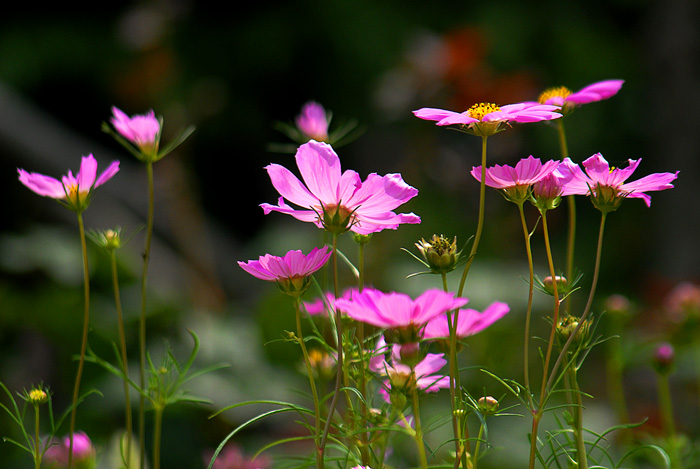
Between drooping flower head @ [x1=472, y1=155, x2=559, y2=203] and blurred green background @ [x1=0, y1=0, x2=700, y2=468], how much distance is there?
0.37m

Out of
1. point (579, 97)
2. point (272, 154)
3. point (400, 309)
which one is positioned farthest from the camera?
point (272, 154)

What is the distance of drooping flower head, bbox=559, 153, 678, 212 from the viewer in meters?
0.28

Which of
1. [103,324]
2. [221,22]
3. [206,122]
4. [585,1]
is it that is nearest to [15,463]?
[103,324]

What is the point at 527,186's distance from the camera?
283mm

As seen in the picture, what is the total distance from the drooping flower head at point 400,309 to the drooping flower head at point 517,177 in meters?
0.07

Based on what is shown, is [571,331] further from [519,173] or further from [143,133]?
[143,133]

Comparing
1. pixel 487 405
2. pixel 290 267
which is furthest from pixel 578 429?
pixel 290 267

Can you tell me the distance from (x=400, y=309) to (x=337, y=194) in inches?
2.5

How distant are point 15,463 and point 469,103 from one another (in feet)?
3.20

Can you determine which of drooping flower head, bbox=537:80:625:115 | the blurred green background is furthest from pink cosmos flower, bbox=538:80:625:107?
the blurred green background

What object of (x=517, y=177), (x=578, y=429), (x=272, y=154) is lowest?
(x=578, y=429)

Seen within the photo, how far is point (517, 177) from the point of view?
0.92 ft

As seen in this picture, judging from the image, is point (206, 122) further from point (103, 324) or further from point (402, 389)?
point (402, 389)

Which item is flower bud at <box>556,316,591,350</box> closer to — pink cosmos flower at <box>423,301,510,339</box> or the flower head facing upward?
pink cosmos flower at <box>423,301,510,339</box>
